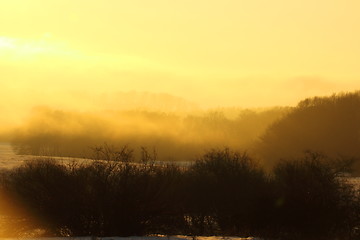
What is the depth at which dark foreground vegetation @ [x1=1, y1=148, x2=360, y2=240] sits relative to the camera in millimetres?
27438

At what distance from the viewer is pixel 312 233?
28.2 meters

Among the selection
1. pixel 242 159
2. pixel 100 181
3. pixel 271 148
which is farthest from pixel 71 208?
pixel 271 148

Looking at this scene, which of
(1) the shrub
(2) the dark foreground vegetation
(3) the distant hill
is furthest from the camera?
(3) the distant hill

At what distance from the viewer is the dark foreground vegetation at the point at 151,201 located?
2744cm

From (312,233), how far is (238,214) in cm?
437

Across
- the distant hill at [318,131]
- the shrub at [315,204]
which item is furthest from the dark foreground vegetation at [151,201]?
the distant hill at [318,131]

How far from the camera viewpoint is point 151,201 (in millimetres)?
27656

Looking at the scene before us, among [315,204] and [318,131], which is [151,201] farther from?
[318,131]

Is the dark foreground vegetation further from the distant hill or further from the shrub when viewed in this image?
the distant hill

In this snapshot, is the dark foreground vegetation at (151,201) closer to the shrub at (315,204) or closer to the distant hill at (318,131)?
the shrub at (315,204)

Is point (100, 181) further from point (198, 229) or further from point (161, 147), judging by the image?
point (161, 147)

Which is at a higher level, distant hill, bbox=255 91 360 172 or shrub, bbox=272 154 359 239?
distant hill, bbox=255 91 360 172

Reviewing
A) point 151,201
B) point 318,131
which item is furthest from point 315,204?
point 318,131

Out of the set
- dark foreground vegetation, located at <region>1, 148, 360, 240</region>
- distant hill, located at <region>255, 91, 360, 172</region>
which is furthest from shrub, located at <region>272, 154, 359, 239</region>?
distant hill, located at <region>255, 91, 360, 172</region>
